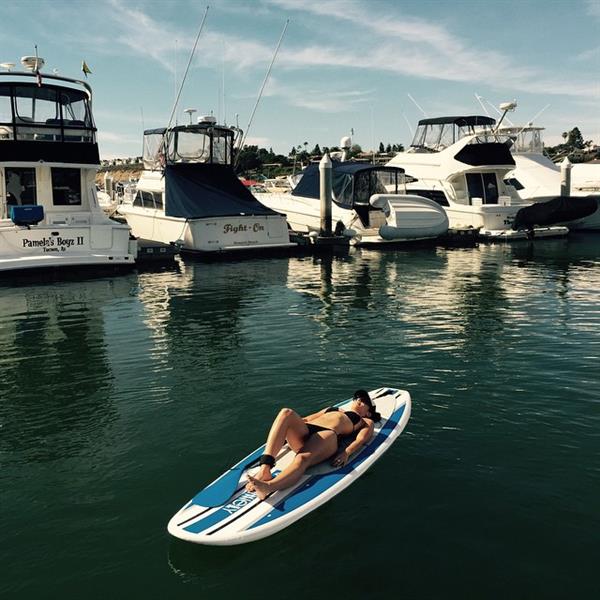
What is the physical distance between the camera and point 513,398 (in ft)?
31.4

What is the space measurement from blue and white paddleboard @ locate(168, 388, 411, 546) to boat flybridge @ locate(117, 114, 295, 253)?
65.4ft

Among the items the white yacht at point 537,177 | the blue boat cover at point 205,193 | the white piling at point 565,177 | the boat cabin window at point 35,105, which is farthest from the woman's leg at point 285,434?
the white piling at point 565,177

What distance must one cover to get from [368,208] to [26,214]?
59.8 ft

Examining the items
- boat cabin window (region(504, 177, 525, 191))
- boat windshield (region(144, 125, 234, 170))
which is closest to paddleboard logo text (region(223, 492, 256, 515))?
boat windshield (region(144, 125, 234, 170))

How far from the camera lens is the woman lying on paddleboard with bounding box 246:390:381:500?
615 cm

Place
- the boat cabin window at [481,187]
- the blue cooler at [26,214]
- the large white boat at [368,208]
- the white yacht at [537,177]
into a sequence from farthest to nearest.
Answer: the white yacht at [537,177]
the boat cabin window at [481,187]
the large white boat at [368,208]
the blue cooler at [26,214]

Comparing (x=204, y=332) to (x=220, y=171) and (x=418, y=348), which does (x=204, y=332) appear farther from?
(x=220, y=171)

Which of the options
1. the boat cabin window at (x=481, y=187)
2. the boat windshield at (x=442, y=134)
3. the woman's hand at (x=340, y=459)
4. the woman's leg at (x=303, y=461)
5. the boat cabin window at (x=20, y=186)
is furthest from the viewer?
the boat windshield at (x=442, y=134)

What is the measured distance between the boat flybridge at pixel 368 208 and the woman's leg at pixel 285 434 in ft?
80.0

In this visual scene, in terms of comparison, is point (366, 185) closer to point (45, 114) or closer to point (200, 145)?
point (200, 145)

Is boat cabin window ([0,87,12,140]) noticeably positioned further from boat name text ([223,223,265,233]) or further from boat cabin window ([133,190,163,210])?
boat name text ([223,223,265,233])

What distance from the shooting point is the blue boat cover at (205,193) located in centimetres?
2628

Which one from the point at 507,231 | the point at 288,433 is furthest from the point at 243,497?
the point at 507,231

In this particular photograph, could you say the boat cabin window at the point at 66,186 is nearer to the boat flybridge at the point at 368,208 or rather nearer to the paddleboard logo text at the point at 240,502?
the boat flybridge at the point at 368,208
